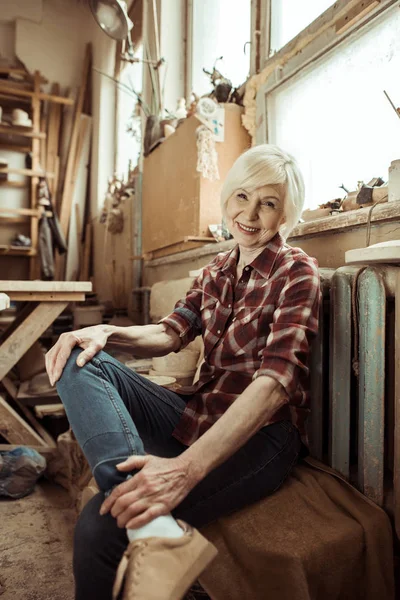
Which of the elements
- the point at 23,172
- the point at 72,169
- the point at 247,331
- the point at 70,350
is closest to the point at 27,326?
the point at 70,350

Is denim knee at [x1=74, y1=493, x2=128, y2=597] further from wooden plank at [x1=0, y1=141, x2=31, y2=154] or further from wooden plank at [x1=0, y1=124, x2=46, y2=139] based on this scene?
wooden plank at [x1=0, y1=141, x2=31, y2=154]

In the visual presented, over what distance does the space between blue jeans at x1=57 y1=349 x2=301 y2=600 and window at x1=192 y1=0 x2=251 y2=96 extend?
2.39 metres

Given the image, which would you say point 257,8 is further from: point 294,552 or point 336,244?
point 294,552

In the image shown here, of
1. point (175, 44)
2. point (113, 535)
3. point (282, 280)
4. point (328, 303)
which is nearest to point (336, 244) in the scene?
point (328, 303)

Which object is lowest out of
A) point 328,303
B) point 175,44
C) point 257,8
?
point 328,303

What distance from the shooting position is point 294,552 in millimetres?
922

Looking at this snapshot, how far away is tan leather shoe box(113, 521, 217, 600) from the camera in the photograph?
760 millimetres

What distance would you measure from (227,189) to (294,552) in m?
1.05

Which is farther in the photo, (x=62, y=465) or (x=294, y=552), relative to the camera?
(x=62, y=465)

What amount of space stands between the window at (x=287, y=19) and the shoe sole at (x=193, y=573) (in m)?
2.45

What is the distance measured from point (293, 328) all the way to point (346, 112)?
1.32 meters

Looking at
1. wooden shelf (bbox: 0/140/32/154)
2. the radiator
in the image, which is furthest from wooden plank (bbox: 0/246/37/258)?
the radiator

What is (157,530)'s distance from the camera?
2.71ft

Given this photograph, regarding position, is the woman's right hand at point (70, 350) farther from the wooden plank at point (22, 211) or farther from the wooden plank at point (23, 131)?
the wooden plank at point (23, 131)
